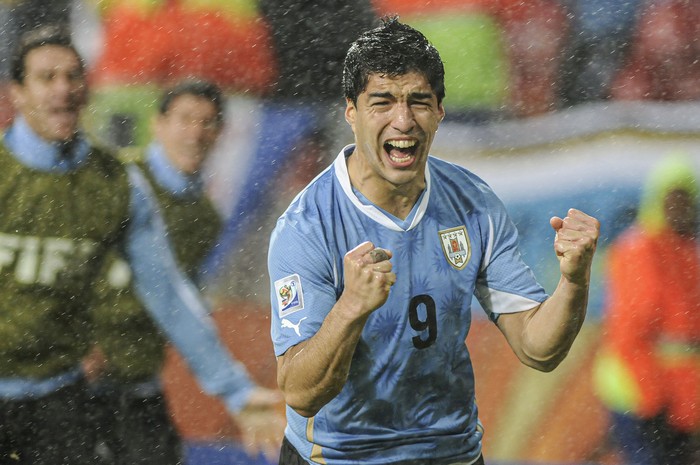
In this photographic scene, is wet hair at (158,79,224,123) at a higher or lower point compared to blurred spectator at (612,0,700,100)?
lower

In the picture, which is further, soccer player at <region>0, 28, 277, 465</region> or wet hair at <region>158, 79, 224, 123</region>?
wet hair at <region>158, 79, 224, 123</region>

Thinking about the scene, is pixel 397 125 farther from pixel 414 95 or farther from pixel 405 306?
pixel 405 306

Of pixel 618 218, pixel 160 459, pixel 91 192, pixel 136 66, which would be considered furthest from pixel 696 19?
pixel 160 459

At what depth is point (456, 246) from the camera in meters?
2.63

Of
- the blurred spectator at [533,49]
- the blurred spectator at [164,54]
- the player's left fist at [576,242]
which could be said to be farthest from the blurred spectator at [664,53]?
the player's left fist at [576,242]

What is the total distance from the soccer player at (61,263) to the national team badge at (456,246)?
1848mm

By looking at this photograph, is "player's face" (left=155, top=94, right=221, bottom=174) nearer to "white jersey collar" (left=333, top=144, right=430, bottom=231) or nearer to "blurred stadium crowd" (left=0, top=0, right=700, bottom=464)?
"blurred stadium crowd" (left=0, top=0, right=700, bottom=464)

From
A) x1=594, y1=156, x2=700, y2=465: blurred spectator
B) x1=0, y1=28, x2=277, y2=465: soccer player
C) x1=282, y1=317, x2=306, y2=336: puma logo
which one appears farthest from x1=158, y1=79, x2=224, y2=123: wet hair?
x1=282, y1=317, x2=306, y2=336: puma logo

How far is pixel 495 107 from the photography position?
4324 millimetres

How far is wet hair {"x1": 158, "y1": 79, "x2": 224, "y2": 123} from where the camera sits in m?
4.27

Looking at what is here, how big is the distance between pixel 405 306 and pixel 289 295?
29 centimetres

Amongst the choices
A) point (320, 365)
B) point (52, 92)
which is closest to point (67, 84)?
point (52, 92)

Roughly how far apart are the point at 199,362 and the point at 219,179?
744 millimetres

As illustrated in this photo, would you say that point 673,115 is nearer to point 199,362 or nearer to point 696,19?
point 696,19
